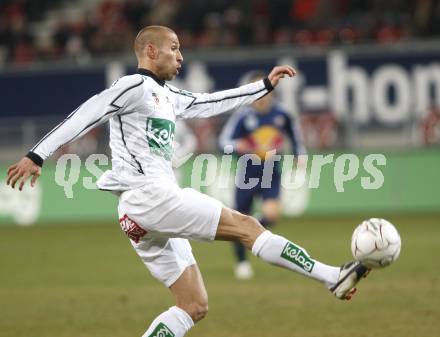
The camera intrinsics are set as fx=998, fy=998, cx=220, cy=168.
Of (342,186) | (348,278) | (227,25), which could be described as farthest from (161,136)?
(227,25)

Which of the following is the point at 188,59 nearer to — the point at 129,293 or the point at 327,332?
the point at 129,293

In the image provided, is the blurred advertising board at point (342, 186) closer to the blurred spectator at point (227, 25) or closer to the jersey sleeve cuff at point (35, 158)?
the blurred spectator at point (227, 25)

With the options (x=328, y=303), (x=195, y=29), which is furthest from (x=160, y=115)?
(x=195, y=29)

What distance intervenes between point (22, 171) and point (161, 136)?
1044 millimetres

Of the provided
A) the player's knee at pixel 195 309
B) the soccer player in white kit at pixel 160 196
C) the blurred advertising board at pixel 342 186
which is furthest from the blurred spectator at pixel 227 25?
the player's knee at pixel 195 309

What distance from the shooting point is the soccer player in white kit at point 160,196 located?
653 cm

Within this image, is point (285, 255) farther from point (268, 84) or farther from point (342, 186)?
point (342, 186)

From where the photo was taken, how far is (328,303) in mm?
10609

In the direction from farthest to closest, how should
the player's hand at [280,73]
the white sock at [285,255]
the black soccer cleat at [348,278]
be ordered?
the player's hand at [280,73] → the white sock at [285,255] → the black soccer cleat at [348,278]

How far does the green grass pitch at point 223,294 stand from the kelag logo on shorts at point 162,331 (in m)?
1.97

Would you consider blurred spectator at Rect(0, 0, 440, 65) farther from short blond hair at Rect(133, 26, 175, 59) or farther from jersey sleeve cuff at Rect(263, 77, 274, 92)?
short blond hair at Rect(133, 26, 175, 59)

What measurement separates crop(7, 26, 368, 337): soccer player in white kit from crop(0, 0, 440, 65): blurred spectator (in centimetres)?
1617

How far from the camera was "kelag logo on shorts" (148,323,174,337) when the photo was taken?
6.86 metres

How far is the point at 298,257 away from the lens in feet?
21.8
